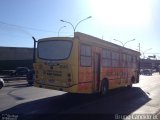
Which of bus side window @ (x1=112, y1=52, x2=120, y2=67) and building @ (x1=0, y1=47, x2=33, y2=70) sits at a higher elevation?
building @ (x1=0, y1=47, x2=33, y2=70)

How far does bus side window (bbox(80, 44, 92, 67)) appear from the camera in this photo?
45.1ft

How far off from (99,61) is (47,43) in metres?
3.18

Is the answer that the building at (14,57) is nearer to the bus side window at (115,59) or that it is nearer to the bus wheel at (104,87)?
the bus side window at (115,59)

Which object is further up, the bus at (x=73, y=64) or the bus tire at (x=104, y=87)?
the bus at (x=73, y=64)

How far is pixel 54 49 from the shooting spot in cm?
1392

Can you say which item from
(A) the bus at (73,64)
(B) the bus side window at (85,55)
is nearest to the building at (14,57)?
(A) the bus at (73,64)

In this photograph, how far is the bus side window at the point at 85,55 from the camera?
13755 mm

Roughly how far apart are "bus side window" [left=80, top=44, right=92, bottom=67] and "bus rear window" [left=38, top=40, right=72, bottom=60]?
2.45 feet

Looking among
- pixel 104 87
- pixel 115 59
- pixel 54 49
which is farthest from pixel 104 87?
pixel 54 49

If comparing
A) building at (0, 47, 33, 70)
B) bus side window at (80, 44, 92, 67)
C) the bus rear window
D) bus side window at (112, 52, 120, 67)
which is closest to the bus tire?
bus side window at (112, 52, 120, 67)

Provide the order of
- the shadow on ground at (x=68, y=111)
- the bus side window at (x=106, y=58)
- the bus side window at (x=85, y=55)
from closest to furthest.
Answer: the shadow on ground at (x=68, y=111), the bus side window at (x=85, y=55), the bus side window at (x=106, y=58)

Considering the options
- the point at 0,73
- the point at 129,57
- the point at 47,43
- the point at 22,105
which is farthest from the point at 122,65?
the point at 0,73

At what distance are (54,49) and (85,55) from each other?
1.53 m

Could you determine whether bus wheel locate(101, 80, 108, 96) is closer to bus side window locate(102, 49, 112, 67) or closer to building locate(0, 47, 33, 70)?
bus side window locate(102, 49, 112, 67)
